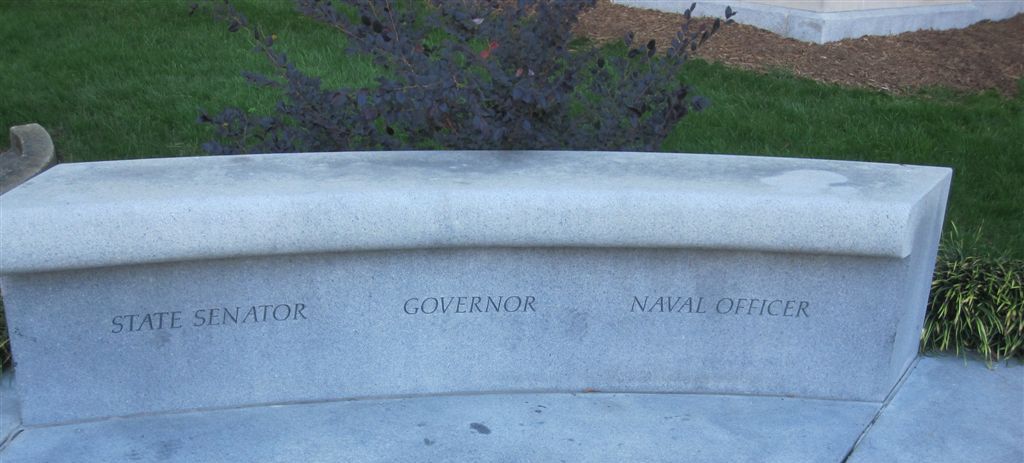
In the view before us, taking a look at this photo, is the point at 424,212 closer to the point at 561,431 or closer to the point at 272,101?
the point at 561,431

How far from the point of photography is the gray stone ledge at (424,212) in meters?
3.13

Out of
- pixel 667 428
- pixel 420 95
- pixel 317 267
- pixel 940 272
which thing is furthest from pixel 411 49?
pixel 940 272

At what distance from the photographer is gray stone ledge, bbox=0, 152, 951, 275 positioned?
3.13m

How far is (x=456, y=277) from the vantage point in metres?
3.58

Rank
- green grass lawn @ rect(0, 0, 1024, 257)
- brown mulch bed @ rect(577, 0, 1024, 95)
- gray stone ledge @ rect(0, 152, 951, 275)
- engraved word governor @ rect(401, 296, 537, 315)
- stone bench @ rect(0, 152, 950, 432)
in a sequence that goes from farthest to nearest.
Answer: brown mulch bed @ rect(577, 0, 1024, 95) < green grass lawn @ rect(0, 0, 1024, 257) < engraved word governor @ rect(401, 296, 537, 315) < stone bench @ rect(0, 152, 950, 432) < gray stone ledge @ rect(0, 152, 951, 275)

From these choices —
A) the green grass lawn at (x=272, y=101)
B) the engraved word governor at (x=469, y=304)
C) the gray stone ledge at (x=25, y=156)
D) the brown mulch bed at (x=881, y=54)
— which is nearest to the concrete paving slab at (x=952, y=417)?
the green grass lawn at (x=272, y=101)

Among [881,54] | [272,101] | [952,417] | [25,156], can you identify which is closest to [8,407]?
[25,156]

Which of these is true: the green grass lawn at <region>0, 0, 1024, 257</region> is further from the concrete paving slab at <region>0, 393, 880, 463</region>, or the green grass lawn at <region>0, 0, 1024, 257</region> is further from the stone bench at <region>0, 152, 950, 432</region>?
the concrete paving slab at <region>0, 393, 880, 463</region>

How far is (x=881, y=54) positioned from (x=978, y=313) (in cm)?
533

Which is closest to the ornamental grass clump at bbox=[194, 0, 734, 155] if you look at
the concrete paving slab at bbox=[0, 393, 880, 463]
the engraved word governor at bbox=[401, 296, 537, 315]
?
the engraved word governor at bbox=[401, 296, 537, 315]

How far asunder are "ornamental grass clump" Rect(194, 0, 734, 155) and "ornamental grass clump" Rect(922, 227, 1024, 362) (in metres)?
1.31

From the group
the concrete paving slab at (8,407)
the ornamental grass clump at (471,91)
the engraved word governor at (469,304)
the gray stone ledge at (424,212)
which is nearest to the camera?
the gray stone ledge at (424,212)

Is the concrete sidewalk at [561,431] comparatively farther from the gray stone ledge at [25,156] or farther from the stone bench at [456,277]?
the gray stone ledge at [25,156]

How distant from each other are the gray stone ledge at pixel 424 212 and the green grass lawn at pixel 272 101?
1.79m
